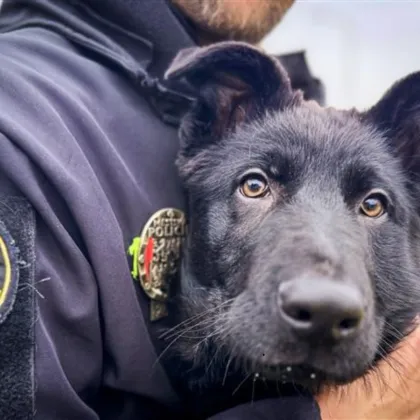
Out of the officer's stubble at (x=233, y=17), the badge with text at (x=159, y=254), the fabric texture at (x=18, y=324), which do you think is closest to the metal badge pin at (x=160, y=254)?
the badge with text at (x=159, y=254)

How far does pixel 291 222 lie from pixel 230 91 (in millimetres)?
585

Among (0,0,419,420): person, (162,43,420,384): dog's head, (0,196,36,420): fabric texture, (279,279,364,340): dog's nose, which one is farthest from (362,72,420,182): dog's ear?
(0,196,36,420): fabric texture

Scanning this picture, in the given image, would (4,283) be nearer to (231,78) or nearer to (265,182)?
(265,182)

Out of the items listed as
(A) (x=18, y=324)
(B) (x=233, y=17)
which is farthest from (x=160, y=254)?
(B) (x=233, y=17)

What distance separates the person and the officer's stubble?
24 millimetres

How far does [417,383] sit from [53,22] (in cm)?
144

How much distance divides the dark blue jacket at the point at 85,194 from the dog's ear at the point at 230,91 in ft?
0.28

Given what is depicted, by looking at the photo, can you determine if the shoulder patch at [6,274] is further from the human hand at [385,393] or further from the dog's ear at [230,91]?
the human hand at [385,393]

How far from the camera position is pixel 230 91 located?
74.0 inches

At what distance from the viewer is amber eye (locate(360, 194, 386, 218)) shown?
164 cm

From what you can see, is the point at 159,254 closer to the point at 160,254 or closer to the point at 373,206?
the point at 160,254

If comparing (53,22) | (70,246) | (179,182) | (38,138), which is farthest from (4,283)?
(53,22)

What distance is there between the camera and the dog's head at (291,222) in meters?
1.29

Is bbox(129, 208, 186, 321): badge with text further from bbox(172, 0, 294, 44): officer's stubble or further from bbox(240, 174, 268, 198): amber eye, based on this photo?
bbox(172, 0, 294, 44): officer's stubble
